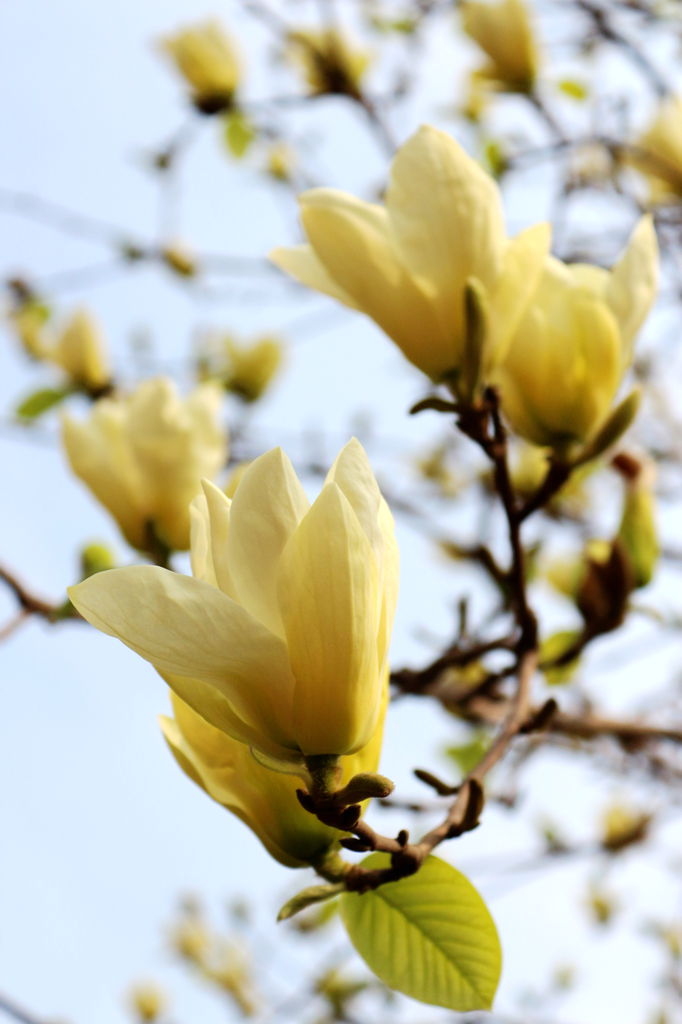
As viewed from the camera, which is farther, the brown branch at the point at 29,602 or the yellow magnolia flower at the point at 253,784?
the brown branch at the point at 29,602

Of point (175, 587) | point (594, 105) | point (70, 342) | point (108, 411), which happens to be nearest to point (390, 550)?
point (175, 587)

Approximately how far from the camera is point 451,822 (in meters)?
0.47

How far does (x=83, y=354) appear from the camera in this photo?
5.58ft

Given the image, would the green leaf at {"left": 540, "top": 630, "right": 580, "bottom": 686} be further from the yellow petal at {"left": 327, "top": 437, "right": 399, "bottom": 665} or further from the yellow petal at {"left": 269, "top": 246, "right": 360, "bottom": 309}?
the yellow petal at {"left": 327, "top": 437, "right": 399, "bottom": 665}

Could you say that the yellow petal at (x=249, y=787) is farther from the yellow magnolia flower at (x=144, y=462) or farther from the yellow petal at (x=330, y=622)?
the yellow magnolia flower at (x=144, y=462)

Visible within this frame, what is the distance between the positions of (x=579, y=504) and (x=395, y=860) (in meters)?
2.00

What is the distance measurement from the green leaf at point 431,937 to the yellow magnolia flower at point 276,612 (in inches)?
3.7

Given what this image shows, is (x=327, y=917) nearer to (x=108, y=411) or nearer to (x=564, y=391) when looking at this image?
(x=108, y=411)

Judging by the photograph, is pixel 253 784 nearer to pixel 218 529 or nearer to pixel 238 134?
pixel 218 529

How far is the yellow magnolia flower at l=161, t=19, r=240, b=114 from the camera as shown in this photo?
2.03 meters

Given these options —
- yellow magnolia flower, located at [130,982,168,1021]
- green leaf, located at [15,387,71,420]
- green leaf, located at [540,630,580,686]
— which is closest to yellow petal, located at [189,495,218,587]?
green leaf, located at [540,630,580,686]

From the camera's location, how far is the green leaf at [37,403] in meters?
1.50

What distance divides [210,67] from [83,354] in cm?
74

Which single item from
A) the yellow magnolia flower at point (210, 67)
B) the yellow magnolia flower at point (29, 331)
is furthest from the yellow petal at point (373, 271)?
the yellow magnolia flower at point (29, 331)
